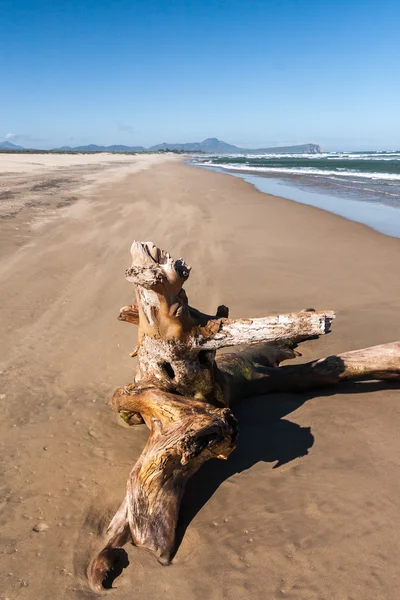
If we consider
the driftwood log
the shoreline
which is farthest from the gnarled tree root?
the shoreline

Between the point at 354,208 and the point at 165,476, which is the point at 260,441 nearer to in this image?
the point at 165,476

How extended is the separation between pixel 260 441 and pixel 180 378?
87 cm

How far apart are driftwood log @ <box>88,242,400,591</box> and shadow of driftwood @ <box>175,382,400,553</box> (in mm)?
114

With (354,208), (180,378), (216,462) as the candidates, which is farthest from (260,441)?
(354,208)

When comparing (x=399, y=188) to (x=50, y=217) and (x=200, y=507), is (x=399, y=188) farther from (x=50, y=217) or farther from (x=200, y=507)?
(x=200, y=507)

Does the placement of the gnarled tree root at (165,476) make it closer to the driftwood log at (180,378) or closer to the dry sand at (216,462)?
the driftwood log at (180,378)

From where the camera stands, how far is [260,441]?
369 cm

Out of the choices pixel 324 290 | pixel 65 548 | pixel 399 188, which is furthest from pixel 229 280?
pixel 399 188

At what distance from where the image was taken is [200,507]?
3.01m

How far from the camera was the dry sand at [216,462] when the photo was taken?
2.48 metres

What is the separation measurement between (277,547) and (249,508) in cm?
37

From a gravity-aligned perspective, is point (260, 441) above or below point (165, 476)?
below

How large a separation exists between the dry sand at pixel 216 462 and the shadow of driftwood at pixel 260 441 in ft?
0.05

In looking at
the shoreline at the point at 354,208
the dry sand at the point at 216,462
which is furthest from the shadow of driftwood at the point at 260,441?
the shoreline at the point at 354,208
